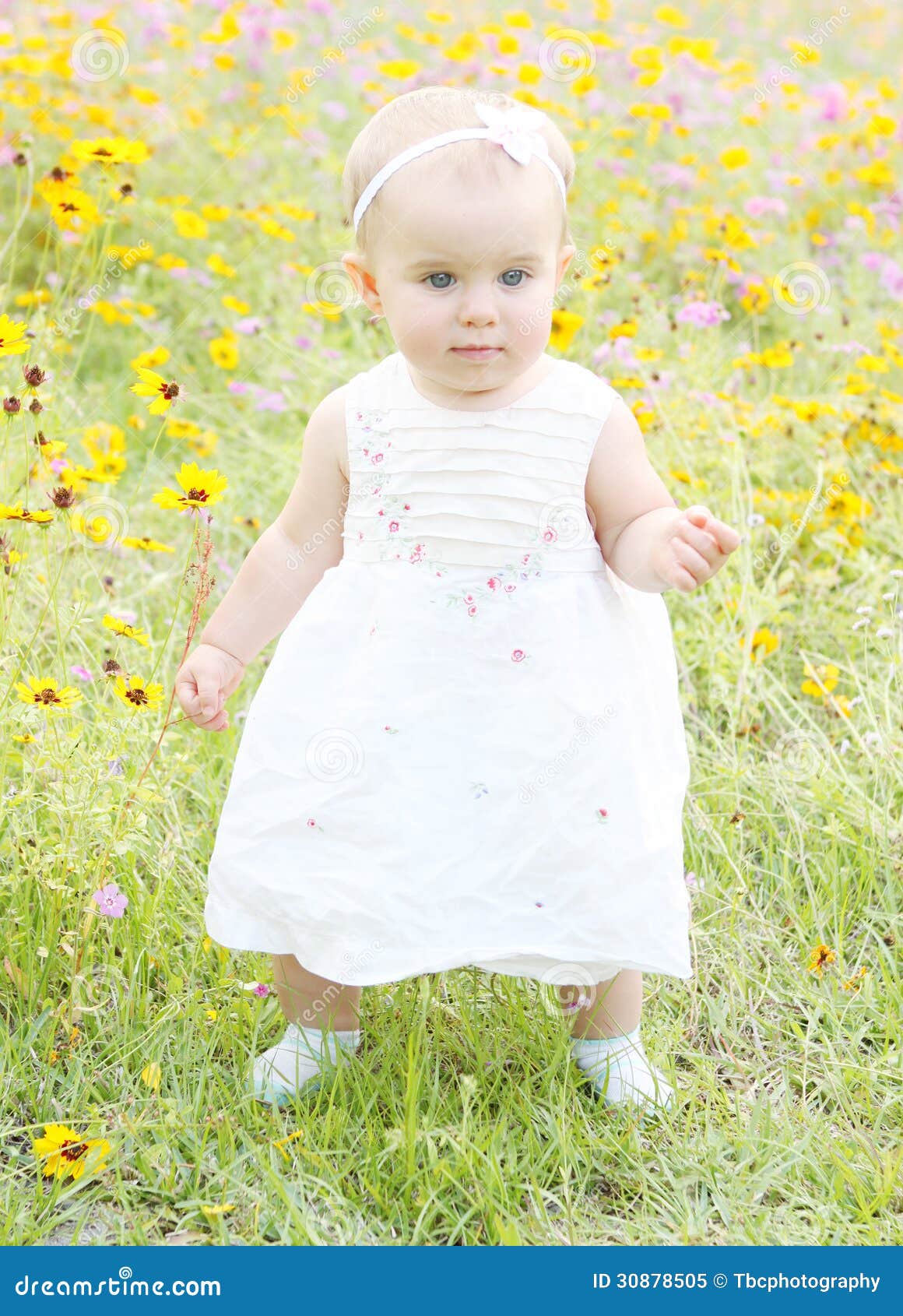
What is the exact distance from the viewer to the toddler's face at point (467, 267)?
1.37 m

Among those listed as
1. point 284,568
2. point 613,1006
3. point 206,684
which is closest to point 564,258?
point 284,568

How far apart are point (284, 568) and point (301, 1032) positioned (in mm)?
557

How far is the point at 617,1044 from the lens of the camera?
1.61 metres

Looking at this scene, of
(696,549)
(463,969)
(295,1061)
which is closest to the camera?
(696,549)

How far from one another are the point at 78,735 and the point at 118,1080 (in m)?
0.42

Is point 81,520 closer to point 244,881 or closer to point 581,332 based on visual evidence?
point 244,881

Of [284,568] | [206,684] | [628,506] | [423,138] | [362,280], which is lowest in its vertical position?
[206,684]

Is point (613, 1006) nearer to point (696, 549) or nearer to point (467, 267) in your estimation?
point (696, 549)

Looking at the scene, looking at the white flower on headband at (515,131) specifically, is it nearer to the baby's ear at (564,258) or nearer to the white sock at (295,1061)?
the baby's ear at (564,258)

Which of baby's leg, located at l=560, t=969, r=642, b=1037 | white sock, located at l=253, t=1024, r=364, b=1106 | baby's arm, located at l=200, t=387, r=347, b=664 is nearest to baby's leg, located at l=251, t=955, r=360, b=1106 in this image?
white sock, located at l=253, t=1024, r=364, b=1106

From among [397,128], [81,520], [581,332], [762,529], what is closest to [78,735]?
[81,520]

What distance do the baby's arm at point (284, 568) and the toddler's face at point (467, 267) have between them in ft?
0.79

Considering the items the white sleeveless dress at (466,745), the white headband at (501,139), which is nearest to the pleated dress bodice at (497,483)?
the white sleeveless dress at (466,745)

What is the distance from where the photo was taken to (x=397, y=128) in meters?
1.43
